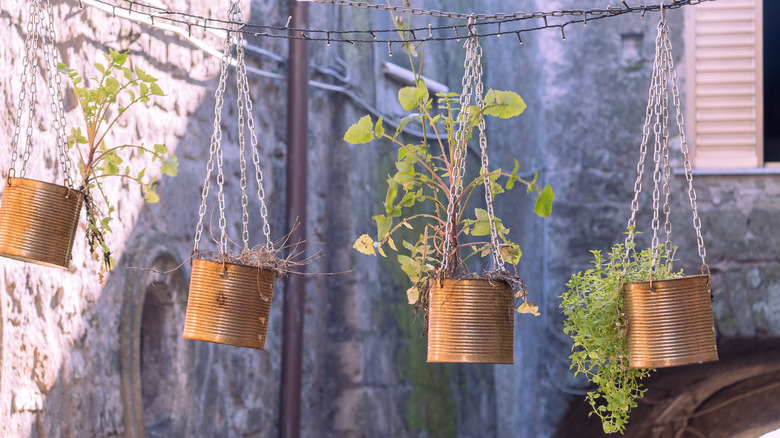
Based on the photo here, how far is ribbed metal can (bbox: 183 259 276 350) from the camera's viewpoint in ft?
7.26

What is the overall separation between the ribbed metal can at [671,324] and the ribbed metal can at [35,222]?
1346 millimetres

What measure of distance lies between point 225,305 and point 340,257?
2.17 metres

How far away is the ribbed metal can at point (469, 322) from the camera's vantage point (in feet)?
6.83

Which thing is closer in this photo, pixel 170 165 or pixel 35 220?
pixel 35 220

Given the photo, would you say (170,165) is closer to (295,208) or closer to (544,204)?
(544,204)

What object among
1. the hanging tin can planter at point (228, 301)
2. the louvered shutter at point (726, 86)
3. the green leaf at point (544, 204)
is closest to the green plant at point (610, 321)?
the green leaf at point (544, 204)

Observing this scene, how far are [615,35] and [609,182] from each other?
3.22 ft

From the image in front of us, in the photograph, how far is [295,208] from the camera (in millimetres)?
4098

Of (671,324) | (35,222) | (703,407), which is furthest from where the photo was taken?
(703,407)

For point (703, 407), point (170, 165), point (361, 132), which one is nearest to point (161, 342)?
point (170, 165)

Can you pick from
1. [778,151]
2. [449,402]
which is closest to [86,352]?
[449,402]

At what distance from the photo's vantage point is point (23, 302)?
250 cm

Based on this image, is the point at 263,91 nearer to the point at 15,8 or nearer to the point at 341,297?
the point at 341,297

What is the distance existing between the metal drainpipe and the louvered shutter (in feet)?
9.00
